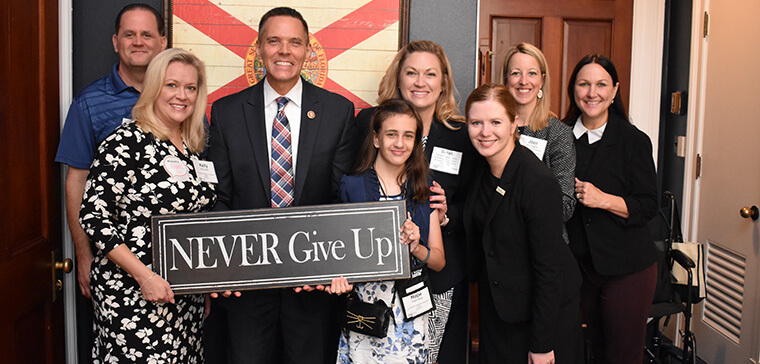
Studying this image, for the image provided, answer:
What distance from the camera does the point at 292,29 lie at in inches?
87.0

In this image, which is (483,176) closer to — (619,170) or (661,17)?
(619,170)

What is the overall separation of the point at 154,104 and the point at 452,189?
1265 mm

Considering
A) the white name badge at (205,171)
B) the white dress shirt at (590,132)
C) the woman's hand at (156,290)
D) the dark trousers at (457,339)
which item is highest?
the white dress shirt at (590,132)

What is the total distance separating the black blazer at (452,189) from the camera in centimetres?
229

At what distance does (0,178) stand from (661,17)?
3.91 meters

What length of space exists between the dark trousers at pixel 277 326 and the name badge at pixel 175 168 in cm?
54

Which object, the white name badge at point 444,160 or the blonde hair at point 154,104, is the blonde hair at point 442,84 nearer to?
the white name badge at point 444,160

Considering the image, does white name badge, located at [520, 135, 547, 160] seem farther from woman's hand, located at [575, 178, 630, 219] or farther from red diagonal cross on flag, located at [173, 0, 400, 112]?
red diagonal cross on flag, located at [173, 0, 400, 112]

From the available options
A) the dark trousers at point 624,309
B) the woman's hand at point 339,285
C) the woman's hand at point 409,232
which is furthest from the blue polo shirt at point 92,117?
the dark trousers at point 624,309

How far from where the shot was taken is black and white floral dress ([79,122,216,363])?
6.06ft

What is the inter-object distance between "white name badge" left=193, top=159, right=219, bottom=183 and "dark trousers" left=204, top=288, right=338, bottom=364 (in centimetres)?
48

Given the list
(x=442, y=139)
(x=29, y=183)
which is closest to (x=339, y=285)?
(x=442, y=139)

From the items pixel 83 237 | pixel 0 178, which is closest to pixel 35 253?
pixel 83 237

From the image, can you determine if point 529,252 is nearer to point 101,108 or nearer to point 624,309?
point 624,309
